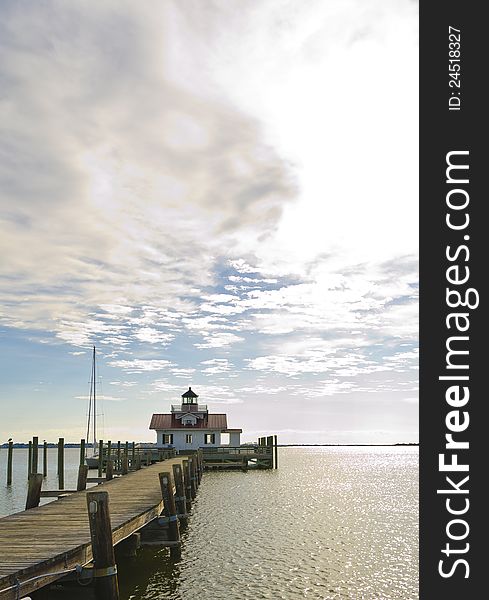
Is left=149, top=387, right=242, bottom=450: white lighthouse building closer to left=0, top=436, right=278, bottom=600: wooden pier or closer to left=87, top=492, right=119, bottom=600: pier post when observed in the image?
left=0, top=436, right=278, bottom=600: wooden pier

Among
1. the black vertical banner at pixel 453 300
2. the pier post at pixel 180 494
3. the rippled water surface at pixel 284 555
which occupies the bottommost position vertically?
the rippled water surface at pixel 284 555

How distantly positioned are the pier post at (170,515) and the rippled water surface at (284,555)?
378mm

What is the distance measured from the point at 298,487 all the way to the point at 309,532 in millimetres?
23405

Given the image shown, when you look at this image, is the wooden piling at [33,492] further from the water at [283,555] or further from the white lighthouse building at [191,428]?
the white lighthouse building at [191,428]

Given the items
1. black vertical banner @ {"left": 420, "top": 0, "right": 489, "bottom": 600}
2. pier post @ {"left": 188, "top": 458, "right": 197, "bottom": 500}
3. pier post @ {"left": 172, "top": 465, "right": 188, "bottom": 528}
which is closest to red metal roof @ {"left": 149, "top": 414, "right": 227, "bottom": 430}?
pier post @ {"left": 188, "top": 458, "right": 197, "bottom": 500}

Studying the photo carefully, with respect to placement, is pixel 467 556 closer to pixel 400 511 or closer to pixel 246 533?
pixel 246 533

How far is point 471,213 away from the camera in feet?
49.9

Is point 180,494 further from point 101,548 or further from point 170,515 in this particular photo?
point 101,548

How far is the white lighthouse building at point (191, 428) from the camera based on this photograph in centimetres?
6812

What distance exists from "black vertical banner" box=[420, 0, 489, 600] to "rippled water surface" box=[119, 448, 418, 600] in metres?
4.37

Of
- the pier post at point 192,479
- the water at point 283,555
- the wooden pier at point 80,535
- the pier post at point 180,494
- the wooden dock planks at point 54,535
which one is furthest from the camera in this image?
the pier post at point 192,479

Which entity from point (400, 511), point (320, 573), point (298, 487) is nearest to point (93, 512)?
point (320, 573)

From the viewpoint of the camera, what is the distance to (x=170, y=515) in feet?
68.0

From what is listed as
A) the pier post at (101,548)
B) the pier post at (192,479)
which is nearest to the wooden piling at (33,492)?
Answer: the pier post at (101,548)
